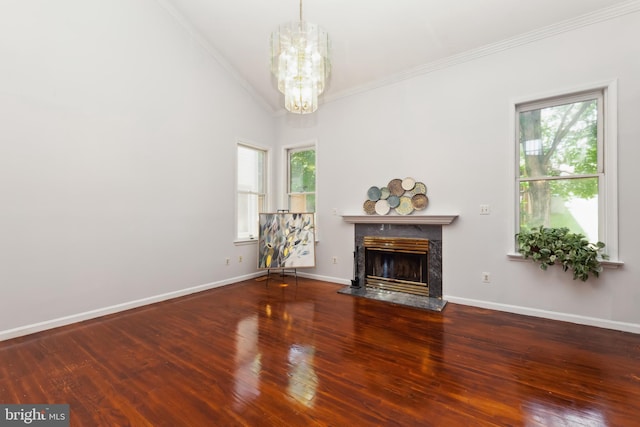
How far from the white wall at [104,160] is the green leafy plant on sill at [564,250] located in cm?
426

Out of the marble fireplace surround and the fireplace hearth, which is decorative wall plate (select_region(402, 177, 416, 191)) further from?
the fireplace hearth

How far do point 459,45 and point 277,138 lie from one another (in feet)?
11.0

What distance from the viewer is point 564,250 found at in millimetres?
2939

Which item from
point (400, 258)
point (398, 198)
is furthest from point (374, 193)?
point (400, 258)

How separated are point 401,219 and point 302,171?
2202 mm

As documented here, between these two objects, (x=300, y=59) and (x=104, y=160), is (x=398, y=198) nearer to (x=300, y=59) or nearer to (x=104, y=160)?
(x=300, y=59)

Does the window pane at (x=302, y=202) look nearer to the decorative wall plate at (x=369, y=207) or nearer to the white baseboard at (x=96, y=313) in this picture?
the decorative wall plate at (x=369, y=207)

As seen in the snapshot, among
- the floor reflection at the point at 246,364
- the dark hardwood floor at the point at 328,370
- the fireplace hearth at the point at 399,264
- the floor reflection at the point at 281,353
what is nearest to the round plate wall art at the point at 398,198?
the fireplace hearth at the point at 399,264

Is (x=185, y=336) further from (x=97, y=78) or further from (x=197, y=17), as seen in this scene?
(x=197, y=17)

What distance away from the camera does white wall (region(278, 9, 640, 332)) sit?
2.81m

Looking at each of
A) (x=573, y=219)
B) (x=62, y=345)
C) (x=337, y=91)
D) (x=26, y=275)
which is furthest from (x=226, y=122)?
(x=573, y=219)

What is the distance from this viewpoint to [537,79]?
3205mm

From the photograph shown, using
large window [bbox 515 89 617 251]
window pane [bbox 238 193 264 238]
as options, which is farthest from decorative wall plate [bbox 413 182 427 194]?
window pane [bbox 238 193 264 238]

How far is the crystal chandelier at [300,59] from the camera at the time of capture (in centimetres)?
244
